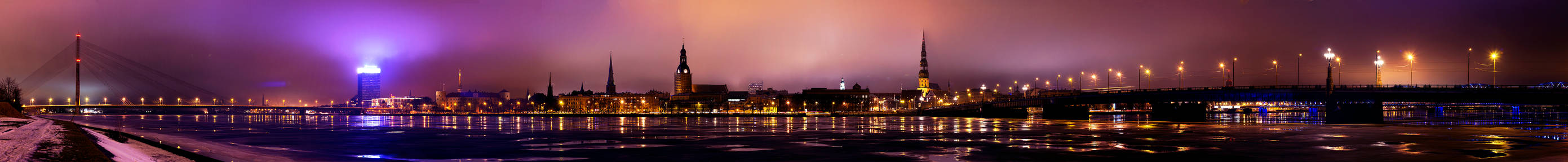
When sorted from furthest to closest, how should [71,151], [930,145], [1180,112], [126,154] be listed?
1. [1180,112]
2. [930,145]
3. [126,154]
4. [71,151]

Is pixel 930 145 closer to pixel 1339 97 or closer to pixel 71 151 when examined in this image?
pixel 71 151

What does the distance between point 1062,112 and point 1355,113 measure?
5348cm

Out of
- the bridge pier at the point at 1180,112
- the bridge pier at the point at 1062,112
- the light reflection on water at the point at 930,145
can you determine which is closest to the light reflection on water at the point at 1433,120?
the bridge pier at the point at 1180,112

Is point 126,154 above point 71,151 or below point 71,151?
below

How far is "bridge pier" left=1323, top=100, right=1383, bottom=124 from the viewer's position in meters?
94.8

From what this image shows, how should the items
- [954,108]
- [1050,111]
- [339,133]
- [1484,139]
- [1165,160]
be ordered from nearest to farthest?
[1165,160]
[1484,139]
[339,133]
[1050,111]
[954,108]

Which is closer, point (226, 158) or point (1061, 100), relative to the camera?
point (226, 158)

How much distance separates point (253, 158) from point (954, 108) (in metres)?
154

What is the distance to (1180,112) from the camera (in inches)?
4833

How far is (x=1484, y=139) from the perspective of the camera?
4500 cm

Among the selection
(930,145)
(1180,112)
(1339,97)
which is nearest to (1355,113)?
(1339,97)

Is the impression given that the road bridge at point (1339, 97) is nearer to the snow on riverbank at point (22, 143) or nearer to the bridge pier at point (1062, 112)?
the bridge pier at point (1062, 112)

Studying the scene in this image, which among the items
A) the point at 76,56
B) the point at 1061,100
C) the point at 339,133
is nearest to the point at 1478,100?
the point at 1061,100

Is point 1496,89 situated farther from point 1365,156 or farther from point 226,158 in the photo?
point 226,158
